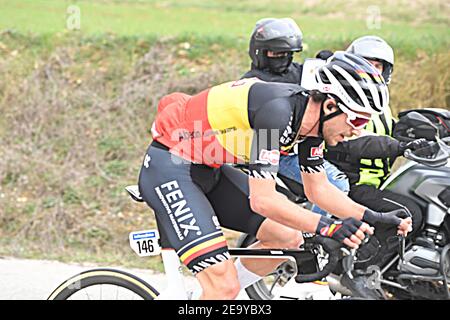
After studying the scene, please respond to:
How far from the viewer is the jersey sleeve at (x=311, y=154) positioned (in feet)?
15.6

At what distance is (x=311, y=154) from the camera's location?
4789 millimetres

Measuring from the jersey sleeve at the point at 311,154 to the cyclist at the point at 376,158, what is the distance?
722 mm

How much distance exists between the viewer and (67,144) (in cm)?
979

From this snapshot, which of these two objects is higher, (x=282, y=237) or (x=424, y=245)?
(x=282, y=237)

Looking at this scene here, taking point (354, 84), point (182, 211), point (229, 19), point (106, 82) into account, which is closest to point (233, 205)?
point (182, 211)

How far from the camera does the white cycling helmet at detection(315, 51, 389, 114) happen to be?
4.36 metres

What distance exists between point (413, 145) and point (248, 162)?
4.02 ft

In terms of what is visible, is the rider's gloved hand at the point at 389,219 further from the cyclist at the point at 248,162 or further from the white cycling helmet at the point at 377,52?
the white cycling helmet at the point at 377,52

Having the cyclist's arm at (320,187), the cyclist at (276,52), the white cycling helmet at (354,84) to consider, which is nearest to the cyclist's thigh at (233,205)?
the cyclist's arm at (320,187)

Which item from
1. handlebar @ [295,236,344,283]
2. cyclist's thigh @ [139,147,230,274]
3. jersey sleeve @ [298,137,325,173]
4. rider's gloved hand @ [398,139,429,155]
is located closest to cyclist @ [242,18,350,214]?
rider's gloved hand @ [398,139,429,155]

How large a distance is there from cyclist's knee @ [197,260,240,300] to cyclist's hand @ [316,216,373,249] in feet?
1.65

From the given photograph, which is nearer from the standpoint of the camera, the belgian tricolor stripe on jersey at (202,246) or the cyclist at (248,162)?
the cyclist at (248,162)

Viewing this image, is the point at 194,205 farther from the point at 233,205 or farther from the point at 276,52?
the point at 276,52

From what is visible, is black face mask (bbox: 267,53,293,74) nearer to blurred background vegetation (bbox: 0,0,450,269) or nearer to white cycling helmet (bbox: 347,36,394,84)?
white cycling helmet (bbox: 347,36,394,84)
